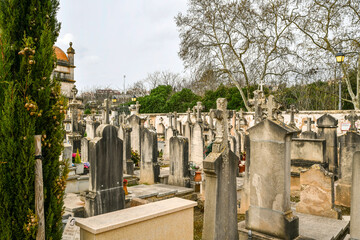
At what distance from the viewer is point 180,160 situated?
9.02 m

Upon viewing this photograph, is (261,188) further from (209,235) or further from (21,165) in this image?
(21,165)

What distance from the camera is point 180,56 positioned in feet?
84.2

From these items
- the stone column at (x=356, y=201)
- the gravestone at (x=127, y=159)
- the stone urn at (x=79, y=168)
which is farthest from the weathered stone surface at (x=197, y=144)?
the stone column at (x=356, y=201)

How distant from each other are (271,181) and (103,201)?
3535 mm

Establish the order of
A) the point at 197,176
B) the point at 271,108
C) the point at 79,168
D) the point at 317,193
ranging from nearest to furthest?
the point at 271,108 < the point at 317,193 < the point at 79,168 < the point at 197,176

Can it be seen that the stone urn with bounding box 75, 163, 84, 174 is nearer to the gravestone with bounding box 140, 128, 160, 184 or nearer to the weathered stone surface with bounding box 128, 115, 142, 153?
the gravestone with bounding box 140, 128, 160, 184

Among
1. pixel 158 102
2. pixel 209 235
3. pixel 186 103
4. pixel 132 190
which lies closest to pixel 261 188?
pixel 209 235

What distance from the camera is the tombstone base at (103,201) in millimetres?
5805

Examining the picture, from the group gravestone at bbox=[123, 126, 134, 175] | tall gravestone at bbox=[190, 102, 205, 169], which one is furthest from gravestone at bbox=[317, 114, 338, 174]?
gravestone at bbox=[123, 126, 134, 175]

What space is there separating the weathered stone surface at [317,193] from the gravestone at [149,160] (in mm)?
4839

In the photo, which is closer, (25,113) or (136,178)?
(25,113)

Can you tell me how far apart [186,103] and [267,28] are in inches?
485

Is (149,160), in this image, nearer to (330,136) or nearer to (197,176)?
(197,176)

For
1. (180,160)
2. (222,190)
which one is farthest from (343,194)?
(222,190)
